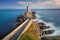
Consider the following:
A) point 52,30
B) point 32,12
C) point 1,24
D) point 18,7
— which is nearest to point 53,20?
point 52,30

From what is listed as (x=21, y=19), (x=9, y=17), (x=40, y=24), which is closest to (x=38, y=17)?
(x=40, y=24)

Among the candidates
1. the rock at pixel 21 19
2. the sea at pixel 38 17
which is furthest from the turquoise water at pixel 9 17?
the rock at pixel 21 19

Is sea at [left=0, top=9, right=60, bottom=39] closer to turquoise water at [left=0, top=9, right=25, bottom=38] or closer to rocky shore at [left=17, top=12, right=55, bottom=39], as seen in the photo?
turquoise water at [left=0, top=9, right=25, bottom=38]

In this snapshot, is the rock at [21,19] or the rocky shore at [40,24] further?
the rocky shore at [40,24]

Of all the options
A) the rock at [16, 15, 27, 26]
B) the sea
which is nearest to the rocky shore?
the rock at [16, 15, 27, 26]

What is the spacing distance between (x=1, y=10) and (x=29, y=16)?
1673mm

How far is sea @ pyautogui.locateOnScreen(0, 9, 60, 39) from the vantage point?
932cm

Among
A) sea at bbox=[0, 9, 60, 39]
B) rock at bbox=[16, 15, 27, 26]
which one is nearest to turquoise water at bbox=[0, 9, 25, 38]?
sea at bbox=[0, 9, 60, 39]

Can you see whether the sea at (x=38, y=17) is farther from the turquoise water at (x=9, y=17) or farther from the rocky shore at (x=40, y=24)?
the rocky shore at (x=40, y=24)

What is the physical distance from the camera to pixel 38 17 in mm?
9945

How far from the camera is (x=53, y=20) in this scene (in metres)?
10.4

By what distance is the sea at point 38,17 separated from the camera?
9.32m

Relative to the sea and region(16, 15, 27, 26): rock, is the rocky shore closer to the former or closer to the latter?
region(16, 15, 27, 26): rock

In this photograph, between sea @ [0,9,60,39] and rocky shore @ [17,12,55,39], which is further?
rocky shore @ [17,12,55,39]
